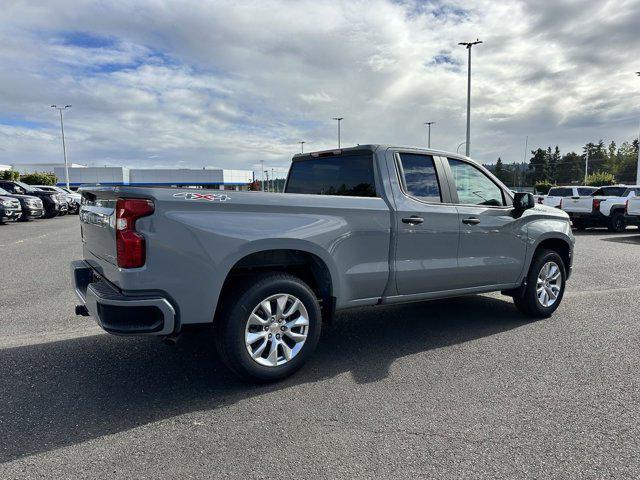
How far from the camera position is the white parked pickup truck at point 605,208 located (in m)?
17.0

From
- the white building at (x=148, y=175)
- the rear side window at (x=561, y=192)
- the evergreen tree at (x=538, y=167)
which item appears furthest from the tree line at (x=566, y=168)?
the rear side window at (x=561, y=192)

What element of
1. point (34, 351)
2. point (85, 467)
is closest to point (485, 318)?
point (85, 467)

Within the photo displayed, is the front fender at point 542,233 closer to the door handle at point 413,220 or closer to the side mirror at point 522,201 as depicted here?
the side mirror at point 522,201

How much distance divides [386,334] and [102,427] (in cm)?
290

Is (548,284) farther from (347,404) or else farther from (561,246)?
(347,404)

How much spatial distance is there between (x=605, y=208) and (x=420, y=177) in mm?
15485

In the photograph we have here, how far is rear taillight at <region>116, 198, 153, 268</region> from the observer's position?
3164 mm

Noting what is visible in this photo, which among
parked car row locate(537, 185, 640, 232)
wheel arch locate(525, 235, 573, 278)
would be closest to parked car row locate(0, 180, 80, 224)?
wheel arch locate(525, 235, 573, 278)

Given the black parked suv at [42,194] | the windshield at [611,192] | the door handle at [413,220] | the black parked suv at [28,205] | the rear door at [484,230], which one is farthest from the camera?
the black parked suv at [42,194]

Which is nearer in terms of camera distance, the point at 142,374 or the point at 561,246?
the point at 142,374

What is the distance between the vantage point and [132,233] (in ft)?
10.4

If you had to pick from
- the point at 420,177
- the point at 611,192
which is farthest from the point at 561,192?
the point at 420,177

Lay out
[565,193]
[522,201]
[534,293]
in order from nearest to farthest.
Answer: [522,201], [534,293], [565,193]

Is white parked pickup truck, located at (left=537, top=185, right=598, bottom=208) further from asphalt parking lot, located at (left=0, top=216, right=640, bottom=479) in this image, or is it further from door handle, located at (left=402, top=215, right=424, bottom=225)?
door handle, located at (left=402, top=215, right=424, bottom=225)
